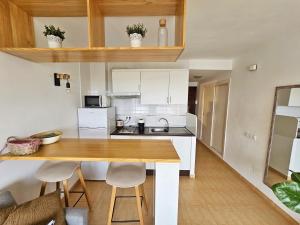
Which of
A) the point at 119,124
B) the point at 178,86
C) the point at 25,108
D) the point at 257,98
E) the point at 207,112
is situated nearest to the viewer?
the point at 25,108

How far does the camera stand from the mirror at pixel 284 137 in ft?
6.52

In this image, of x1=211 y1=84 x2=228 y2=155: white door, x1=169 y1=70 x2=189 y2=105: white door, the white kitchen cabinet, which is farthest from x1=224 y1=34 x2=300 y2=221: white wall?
x1=169 y1=70 x2=189 y2=105: white door

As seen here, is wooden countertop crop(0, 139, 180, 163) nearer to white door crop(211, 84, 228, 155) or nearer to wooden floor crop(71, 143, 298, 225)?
wooden floor crop(71, 143, 298, 225)

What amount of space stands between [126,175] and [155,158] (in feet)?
1.58

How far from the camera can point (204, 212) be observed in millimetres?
2145

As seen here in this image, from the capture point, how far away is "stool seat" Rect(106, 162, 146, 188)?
146 centimetres

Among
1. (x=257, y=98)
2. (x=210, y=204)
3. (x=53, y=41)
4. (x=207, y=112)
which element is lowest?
(x=210, y=204)

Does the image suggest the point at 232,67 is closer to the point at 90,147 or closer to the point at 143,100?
the point at 143,100

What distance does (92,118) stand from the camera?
2676 millimetres

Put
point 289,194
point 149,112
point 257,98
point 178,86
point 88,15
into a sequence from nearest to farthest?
1. point 289,194
2. point 88,15
3. point 257,98
4. point 178,86
5. point 149,112

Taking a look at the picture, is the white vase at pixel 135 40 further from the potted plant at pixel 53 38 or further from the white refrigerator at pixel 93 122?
the white refrigerator at pixel 93 122

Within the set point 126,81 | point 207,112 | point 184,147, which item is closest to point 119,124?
point 126,81

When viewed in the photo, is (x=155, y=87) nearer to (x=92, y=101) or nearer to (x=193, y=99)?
(x=92, y=101)

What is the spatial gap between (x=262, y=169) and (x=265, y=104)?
0.99m
